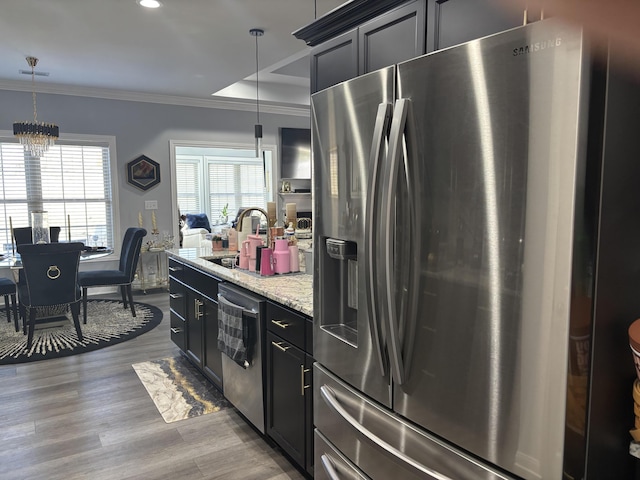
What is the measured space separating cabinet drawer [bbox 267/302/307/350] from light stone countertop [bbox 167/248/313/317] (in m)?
0.04

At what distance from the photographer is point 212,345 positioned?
3197mm

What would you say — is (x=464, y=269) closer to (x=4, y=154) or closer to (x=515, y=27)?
(x=515, y=27)

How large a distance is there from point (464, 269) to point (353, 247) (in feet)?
1.81

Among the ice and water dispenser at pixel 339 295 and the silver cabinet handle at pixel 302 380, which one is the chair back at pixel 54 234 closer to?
the silver cabinet handle at pixel 302 380

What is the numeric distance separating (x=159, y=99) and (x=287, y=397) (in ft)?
18.3

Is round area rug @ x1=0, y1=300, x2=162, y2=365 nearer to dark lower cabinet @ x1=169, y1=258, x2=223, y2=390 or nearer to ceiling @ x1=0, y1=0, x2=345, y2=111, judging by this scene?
dark lower cabinet @ x1=169, y1=258, x2=223, y2=390

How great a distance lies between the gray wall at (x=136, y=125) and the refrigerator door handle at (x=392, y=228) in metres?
6.05

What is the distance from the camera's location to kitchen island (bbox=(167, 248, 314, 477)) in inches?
85.6

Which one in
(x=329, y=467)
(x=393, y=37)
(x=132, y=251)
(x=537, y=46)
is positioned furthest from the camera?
(x=132, y=251)

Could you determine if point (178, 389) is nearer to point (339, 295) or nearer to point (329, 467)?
point (329, 467)

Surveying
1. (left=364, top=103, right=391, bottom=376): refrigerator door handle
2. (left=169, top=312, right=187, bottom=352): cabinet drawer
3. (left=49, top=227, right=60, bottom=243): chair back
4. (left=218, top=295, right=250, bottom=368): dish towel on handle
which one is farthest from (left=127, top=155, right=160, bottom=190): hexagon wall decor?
(left=364, top=103, right=391, bottom=376): refrigerator door handle

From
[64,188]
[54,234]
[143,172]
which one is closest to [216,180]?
[143,172]

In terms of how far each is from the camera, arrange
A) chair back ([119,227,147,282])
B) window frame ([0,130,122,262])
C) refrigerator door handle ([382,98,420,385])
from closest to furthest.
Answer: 1. refrigerator door handle ([382,98,420,385])
2. chair back ([119,227,147,282])
3. window frame ([0,130,122,262])

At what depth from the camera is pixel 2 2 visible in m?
3.34
